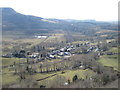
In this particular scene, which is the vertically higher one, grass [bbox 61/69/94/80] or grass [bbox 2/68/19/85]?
grass [bbox 61/69/94/80]

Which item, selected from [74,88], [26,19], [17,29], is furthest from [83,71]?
[26,19]

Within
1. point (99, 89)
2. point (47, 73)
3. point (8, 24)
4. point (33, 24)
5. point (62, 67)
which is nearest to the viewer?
point (99, 89)

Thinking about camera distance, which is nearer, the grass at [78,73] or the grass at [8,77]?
the grass at [8,77]

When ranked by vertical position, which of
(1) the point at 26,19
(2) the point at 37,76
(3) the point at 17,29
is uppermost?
(1) the point at 26,19

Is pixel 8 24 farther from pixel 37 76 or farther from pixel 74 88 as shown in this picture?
pixel 74 88

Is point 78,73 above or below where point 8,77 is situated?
above

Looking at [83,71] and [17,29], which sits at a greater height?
[17,29]

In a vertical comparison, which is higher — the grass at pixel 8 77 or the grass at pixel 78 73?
the grass at pixel 78 73

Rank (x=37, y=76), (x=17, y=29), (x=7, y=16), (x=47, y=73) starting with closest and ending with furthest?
(x=37, y=76) → (x=47, y=73) → (x=17, y=29) → (x=7, y=16)

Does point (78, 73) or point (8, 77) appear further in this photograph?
point (78, 73)

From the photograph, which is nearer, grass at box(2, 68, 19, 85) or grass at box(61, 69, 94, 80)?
grass at box(2, 68, 19, 85)

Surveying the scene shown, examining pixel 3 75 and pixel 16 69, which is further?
pixel 16 69
